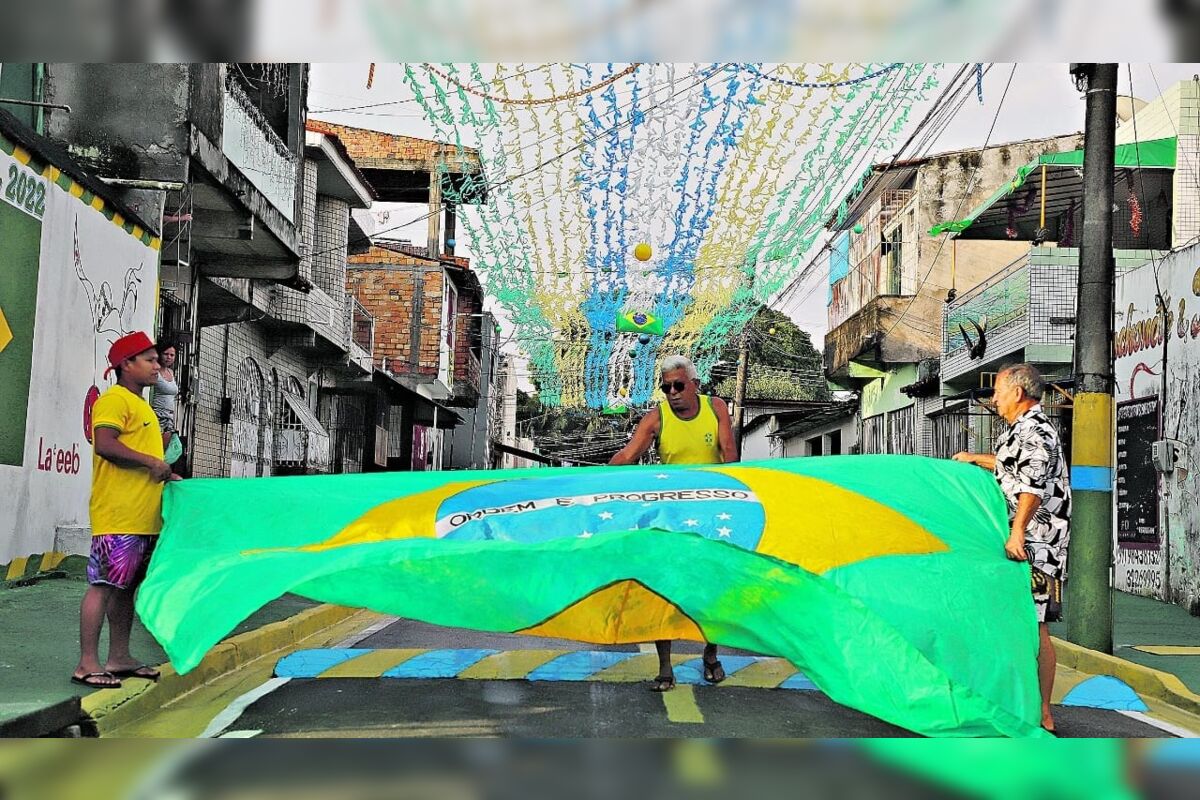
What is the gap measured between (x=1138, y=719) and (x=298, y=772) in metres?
4.96

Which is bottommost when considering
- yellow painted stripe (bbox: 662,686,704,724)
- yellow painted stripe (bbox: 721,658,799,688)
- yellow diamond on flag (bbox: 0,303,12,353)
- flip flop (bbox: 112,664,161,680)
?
yellow painted stripe (bbox: 721,658,799,688)

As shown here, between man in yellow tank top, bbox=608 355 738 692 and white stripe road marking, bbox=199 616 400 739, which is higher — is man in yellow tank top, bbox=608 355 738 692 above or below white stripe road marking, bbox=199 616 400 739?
above

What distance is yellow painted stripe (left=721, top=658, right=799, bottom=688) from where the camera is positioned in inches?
304

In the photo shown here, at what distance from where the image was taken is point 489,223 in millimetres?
16781

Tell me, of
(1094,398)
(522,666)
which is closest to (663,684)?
(522,666)

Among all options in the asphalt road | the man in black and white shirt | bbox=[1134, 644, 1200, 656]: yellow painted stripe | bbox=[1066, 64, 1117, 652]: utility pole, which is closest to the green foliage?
bbox=[1134, 644, 1200, 656]: yellow painted stripe

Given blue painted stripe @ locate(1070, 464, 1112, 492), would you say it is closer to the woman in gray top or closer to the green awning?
the woman in gray top

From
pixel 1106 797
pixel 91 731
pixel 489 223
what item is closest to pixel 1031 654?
pixel 1106 797

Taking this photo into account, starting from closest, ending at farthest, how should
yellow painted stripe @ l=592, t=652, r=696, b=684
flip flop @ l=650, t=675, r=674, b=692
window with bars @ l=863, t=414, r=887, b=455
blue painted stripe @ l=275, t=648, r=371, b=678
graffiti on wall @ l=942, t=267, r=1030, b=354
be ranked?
1. flip flop @ l=650, t=675, r=674, b=692
2. yellow painted stripe @ l=592, t=652, r=696, b=684
3. blue painted stripe @ l=275, t=648, r=371, b=678
4. graffiti on wall @ l=942, t=267, r=1030, b=354
5. window with bars @ l=863, t=414, r=887, b=455

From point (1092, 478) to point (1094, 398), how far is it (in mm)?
647

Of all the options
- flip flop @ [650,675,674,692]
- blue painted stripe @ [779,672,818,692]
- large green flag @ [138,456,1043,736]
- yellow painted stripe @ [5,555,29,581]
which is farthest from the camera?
yellow painted stripe @ [5,555,29,581]

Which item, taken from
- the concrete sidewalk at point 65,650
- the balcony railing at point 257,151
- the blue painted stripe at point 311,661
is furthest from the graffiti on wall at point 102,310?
the blue painted stripe at point 311,661

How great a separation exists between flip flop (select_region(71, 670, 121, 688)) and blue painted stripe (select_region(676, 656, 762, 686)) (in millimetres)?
3376

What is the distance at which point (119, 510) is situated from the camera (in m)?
6.49
